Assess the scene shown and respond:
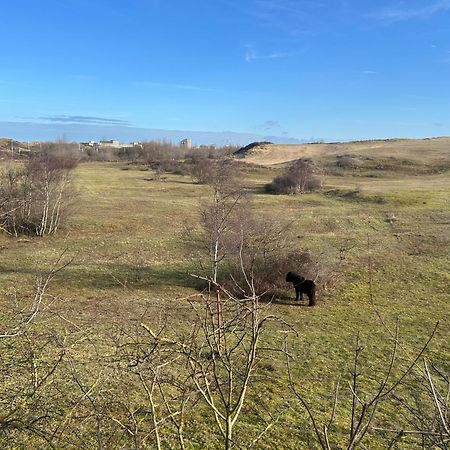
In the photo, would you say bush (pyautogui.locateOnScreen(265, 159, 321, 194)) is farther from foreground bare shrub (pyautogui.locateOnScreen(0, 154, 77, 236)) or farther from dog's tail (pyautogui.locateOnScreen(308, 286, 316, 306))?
dog's tail (pyautogui.locateOnScreen(308, 286, 316, 306))

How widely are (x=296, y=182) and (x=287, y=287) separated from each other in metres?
37.1

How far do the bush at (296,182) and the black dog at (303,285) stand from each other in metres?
37.6

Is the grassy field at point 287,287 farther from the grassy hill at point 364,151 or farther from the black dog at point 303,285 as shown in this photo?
the grassy hill at point 364,151

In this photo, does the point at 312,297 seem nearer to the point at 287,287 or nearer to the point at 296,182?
the point at 287,287

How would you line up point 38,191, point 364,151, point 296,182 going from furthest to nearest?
point 364,151 < point 296,182 < point 38,191

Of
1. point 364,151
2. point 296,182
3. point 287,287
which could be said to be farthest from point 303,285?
point 364,151

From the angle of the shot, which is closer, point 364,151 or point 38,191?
point 38,191

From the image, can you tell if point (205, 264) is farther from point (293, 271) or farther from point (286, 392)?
point (286, 392)

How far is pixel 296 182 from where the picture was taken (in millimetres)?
57875

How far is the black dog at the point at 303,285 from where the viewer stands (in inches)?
789

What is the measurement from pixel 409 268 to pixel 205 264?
1105 cm

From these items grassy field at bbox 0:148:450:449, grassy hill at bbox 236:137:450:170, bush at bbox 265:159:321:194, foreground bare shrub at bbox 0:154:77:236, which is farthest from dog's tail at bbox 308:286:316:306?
grassy hill at bbox 236:137:450:170

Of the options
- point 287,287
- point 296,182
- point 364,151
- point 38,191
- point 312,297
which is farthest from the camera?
point 364,151

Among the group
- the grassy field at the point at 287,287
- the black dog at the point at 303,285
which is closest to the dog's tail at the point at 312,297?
the black dog at the point at 303,285
